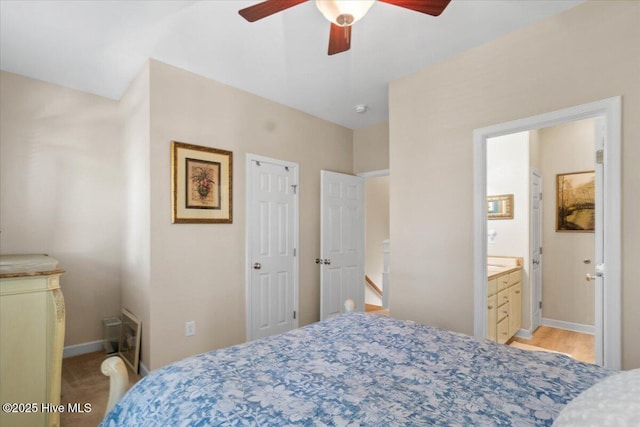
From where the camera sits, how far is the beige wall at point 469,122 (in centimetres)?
189

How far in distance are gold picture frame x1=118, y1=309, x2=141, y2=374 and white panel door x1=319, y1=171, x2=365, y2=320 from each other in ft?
6.37

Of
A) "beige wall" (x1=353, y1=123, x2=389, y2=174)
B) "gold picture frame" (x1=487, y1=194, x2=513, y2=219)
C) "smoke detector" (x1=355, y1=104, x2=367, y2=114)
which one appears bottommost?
"gold picture frame" (x1=487, y1=194, x2=513, y2=219)

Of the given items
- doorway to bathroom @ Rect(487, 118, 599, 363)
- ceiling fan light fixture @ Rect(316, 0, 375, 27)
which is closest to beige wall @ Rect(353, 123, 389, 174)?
doorway to bathroom @ Rect(487, 118, 599, 363)

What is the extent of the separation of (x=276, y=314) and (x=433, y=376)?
2.56m

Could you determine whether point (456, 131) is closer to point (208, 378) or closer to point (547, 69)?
point (547, 69)

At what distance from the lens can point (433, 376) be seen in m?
1.20

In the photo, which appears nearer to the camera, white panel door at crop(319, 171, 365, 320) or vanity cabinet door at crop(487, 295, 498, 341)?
vanity cabinet door at crop(487, 295, 498, 341)

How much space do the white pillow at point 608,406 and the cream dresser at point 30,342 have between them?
2527 mm

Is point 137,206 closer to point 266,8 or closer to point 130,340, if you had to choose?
point 130,340

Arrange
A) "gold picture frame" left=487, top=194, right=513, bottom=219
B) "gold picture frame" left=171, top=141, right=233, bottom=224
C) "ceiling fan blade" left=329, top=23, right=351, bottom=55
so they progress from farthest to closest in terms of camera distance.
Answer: "gold picture frame" left=487, top=194, right=513, bottom=219, "gold picture frame" left=171, top=141, right=233, bottom=224, "ceiling fan blade" left=329, top=23, right=351, bottom=55

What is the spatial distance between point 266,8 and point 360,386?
1.72 metres

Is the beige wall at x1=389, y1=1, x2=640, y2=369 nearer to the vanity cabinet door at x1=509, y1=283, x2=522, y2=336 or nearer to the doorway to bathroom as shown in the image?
the vanity cabinet door at x1=509, y1=283, x2=522, y2=336

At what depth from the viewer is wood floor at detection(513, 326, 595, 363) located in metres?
3.32

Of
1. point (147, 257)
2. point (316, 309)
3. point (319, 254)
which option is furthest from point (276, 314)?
point (147, 257)
